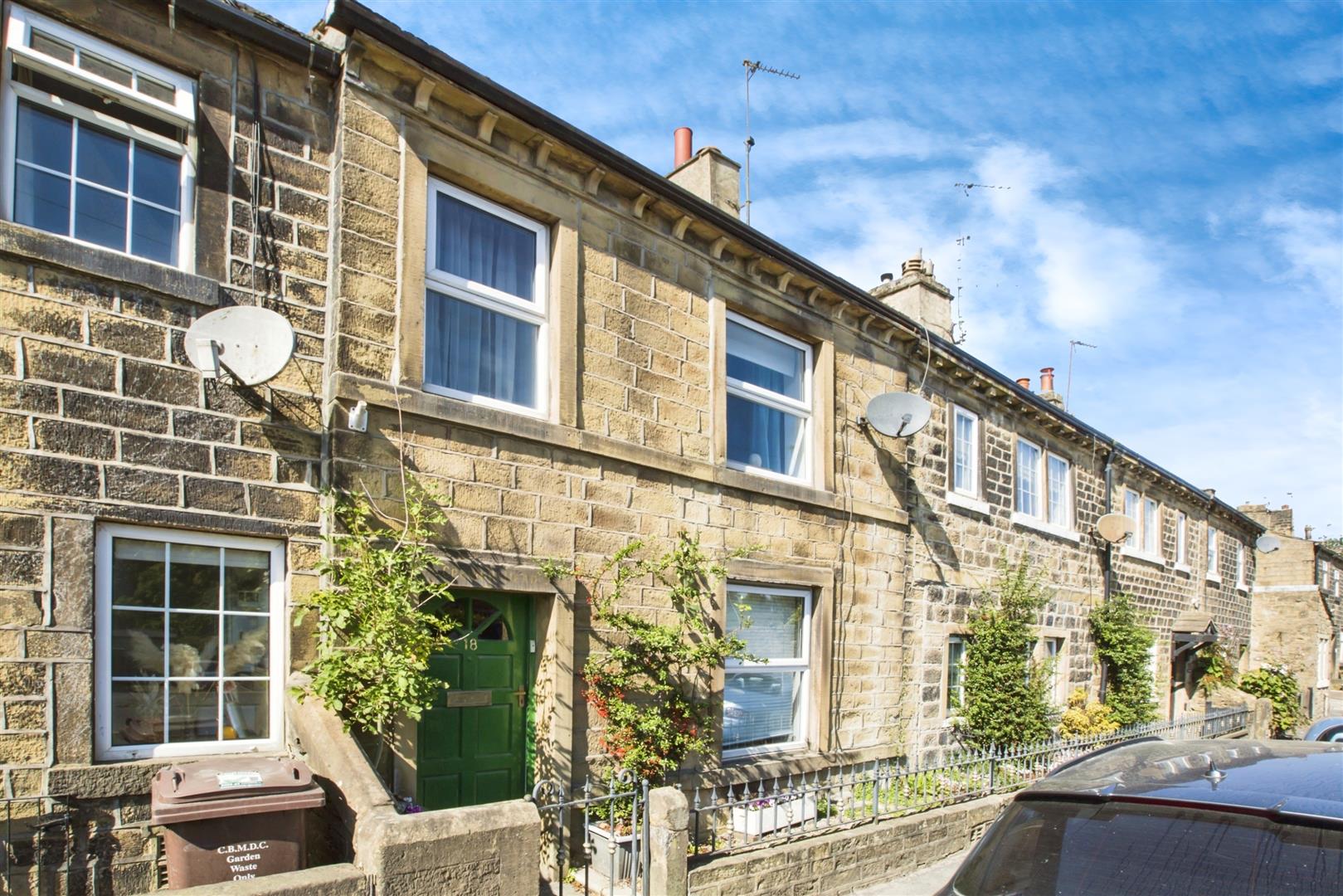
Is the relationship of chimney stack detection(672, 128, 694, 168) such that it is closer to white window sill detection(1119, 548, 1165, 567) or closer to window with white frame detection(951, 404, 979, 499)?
window with white frame detection(951, 404, 979, 499)

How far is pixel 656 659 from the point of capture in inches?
318

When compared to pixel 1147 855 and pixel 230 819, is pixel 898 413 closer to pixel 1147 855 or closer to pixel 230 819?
pixel 1147 855

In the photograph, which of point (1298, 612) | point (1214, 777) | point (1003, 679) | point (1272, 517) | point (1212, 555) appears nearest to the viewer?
point (1214, 777)

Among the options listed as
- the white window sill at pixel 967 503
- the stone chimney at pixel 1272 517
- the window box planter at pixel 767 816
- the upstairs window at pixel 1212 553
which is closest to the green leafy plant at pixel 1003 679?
the white window sill at pixel 967 503

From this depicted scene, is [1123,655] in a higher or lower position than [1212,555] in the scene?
lower

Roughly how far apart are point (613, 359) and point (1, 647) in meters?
4.88

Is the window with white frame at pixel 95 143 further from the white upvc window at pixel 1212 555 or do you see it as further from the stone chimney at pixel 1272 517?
the stone chimney at pixel 1272 517

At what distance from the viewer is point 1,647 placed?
5.01 m

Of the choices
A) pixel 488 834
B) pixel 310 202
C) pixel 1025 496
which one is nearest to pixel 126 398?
pixel 310 202

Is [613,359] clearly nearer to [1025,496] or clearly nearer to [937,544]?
[937,544]

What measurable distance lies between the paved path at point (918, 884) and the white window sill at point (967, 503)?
204 inches

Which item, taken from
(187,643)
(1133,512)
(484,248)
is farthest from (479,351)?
(1133,512)

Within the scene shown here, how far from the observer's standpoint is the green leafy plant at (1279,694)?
789 inches

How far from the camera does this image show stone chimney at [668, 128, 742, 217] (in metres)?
10.2
